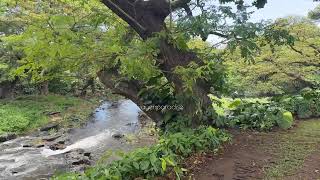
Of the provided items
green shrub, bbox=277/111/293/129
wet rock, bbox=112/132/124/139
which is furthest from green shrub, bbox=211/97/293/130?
wet rock, bbox=112/132/124/139

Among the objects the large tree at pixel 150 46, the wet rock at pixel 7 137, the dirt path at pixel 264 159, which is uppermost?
the large tree at pixel 150 46

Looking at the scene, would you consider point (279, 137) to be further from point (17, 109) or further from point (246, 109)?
point (17, 109)

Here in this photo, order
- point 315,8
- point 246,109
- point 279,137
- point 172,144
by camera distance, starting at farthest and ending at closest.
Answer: point 315,8 → point 246,109 → point 279,137 → point 172,144

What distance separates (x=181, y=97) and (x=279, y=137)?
2.82 metres

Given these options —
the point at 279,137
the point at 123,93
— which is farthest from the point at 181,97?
the point at 279,137

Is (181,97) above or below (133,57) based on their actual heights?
below

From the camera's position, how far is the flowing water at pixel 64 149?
13977mm

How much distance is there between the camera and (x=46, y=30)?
788cm

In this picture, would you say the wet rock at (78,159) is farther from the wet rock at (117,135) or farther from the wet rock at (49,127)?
the wet rock at (49,127)

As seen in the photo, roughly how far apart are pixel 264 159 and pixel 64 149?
1119 centimetres

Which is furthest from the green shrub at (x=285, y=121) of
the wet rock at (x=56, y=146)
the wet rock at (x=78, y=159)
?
the wet rock at (x=56, y=146)

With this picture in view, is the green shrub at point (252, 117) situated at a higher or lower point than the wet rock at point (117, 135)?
higher

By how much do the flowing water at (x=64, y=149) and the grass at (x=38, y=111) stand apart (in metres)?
1.68

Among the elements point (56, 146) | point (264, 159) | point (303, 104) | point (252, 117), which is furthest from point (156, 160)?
point (56, 146)
